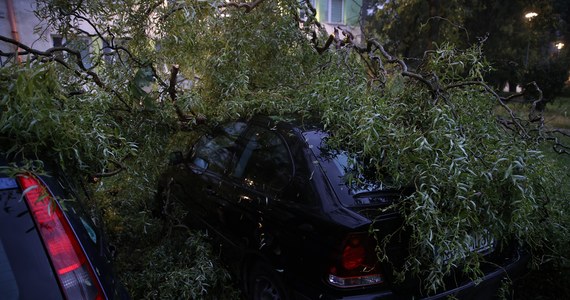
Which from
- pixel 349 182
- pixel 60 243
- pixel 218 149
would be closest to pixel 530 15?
pixel 218 149

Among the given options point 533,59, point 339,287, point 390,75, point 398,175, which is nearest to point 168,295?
point 339,287

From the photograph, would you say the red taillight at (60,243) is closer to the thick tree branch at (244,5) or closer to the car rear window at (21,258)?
the car rear window at (21,258)

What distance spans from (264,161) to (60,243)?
1692 millimetres

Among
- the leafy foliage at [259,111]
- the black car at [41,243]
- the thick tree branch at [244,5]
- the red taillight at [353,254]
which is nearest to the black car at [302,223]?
the red taillight at [353,254]

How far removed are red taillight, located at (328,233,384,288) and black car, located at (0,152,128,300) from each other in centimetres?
119

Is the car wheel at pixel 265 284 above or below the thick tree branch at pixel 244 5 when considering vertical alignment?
below

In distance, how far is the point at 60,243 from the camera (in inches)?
58.6

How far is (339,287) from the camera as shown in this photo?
231cm

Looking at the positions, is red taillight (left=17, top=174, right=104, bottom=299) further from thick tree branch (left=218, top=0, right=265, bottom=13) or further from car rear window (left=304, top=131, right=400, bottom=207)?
thick tree branch (left=218, top=0, right=265, bottom=13)

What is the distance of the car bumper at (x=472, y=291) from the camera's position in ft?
7.55

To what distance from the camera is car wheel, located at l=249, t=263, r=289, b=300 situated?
2664 mm

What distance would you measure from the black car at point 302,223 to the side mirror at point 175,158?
1.97 ft

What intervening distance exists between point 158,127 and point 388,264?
2413 millimetres

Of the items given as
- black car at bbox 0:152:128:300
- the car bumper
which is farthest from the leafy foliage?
black car at bbox 0:152:128:300
